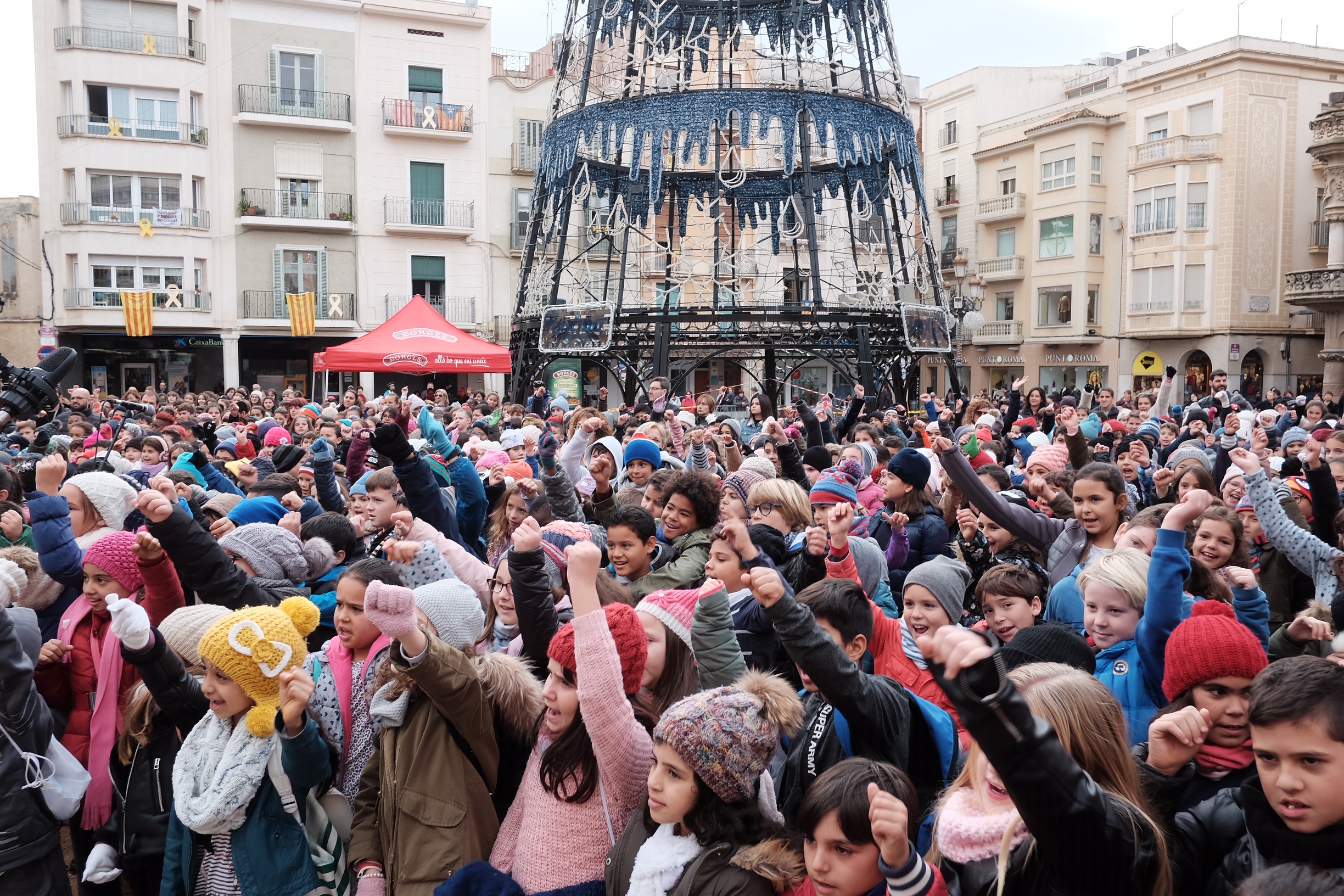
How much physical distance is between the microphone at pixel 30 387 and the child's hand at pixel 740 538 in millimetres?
3523

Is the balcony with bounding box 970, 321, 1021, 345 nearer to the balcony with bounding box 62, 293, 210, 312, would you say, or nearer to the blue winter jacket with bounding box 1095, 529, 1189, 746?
the balcony with bounding box 62, 293, 210, 312

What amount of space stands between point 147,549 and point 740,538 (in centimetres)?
236

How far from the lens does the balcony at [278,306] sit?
28156mm

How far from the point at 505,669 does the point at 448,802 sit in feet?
1.45

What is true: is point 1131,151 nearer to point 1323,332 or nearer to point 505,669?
point 1323,332

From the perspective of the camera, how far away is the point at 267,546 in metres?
4.55

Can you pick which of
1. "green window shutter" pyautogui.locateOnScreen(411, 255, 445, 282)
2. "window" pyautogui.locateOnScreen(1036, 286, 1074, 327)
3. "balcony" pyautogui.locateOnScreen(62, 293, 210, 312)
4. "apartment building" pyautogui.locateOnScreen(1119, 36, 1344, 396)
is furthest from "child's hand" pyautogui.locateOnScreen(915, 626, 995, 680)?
"window" pyautogui.locateOnScreen(1036, 286, 1074, 327)

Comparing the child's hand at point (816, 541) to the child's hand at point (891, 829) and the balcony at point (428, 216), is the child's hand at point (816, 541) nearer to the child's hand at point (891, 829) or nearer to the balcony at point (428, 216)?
the child's hand at point (891, 829)

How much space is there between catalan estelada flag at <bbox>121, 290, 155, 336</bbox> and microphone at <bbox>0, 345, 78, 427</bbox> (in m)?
22.4

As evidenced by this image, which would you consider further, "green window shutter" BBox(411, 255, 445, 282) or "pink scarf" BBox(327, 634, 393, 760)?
"green window shutter" BBox(411, 255, 445, 282)

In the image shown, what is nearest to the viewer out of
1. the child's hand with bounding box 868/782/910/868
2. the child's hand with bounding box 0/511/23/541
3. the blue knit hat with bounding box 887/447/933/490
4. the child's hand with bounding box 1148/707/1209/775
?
the child's hand with bounding box 868/782/910/868

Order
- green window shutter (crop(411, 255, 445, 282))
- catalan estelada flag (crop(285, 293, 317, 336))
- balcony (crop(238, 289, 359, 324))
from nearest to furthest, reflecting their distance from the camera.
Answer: catalan estelada flag (crop(285, 293, 317, 336)), balcony (crop(238, 289, 359, 324)), green window shutter (crop(411, 255, 445, 282))

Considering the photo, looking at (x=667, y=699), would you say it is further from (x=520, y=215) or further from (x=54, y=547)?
(x=520, y=215)

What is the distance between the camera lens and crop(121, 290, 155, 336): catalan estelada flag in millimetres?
25062
